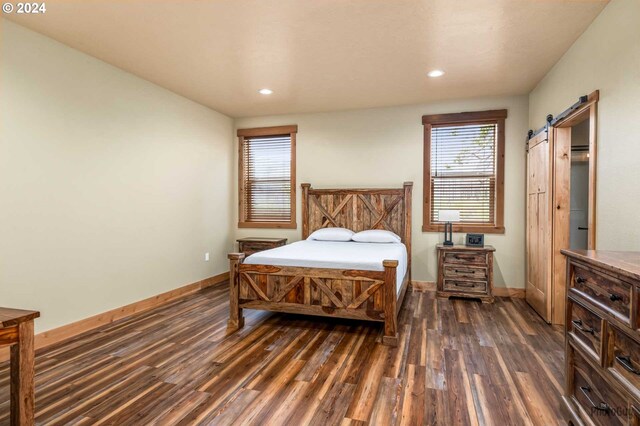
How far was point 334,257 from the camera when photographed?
3389 mm

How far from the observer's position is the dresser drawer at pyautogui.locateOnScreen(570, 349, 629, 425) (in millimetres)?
1308

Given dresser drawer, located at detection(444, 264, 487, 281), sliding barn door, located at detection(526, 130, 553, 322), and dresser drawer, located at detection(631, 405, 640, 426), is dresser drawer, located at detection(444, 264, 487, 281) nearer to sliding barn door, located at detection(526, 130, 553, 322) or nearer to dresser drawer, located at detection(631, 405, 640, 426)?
sliding barn door, located at detection(526, 130, 553, 322)

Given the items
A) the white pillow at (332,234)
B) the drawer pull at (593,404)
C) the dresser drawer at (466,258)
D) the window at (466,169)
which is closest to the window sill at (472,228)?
the window at (466,169)

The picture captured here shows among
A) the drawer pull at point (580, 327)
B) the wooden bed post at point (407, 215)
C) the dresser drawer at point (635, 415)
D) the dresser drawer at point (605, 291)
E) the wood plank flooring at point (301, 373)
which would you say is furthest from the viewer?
the wooden bed post at point (407, 215)

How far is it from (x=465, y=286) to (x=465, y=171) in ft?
5.34

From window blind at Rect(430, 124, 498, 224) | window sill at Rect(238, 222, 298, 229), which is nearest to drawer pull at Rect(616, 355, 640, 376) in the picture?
window blind at Rect(430, 124, 498, 224)

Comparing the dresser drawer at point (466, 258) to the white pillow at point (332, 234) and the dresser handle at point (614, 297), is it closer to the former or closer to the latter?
the white pillow at point (332, 234)

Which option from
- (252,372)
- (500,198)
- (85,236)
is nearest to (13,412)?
(252,372)

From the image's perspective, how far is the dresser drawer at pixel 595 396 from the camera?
1308mm

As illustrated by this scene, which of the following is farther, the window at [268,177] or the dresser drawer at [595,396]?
the window at [268,177]

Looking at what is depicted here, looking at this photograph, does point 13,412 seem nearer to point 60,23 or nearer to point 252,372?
point 252,372

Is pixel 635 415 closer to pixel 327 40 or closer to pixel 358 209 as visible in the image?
pixel 327 40

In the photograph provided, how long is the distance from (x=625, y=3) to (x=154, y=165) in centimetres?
466

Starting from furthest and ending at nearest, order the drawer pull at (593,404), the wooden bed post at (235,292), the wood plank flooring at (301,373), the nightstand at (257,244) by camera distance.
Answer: the nightstand at (257,244), the wooden bed post at (235,292), the wood plank flooring at (301,373), the drawer pull at (593,404)
